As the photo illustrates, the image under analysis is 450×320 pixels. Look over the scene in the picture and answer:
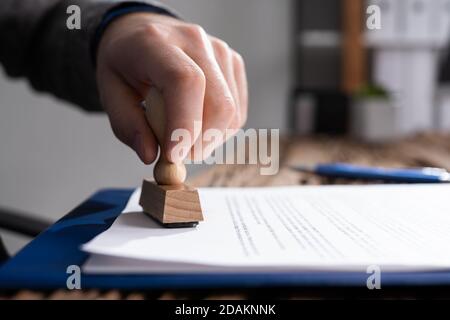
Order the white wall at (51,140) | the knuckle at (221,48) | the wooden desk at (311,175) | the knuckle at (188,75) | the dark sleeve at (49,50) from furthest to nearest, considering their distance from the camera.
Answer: the white wall at (51,140), the dark sleeve at (49,50), the knuckle at (221,48), the knuckle at (188,75), the wooden desk at (311,175)

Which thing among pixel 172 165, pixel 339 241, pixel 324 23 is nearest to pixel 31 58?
pixel 172 165

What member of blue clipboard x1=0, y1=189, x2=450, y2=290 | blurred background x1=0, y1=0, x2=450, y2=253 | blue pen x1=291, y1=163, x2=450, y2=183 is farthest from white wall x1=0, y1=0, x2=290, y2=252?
blue clipboard x1=0, y1=189, x2=450, y2=290

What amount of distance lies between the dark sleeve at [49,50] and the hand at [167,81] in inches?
5.2

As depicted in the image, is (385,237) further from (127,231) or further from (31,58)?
(31,58)

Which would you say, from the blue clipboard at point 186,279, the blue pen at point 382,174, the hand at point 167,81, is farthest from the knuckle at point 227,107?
the blue pen at point 382,174

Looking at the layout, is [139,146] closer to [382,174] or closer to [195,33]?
[195,33]

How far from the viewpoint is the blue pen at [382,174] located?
1.77ft

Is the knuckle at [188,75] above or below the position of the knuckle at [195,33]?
below

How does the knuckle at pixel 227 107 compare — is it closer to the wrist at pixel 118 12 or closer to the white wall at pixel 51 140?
the wrist at pixel 118 12

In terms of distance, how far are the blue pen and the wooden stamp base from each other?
31 centimetres

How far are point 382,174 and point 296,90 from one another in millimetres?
732

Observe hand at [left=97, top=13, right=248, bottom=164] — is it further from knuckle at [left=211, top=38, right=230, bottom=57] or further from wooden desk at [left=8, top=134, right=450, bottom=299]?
wooden desk at [left=8, top=134, right=450, bottom=299]

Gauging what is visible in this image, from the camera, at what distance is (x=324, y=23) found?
1463 millimetres

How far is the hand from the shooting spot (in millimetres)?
331
